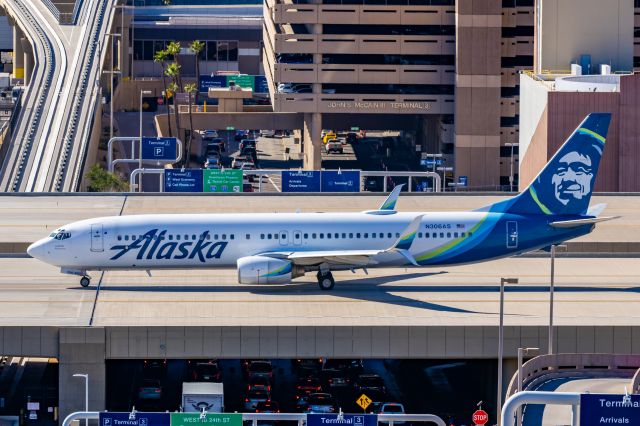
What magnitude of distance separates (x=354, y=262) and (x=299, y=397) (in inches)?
305

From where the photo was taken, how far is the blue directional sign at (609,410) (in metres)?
40.8

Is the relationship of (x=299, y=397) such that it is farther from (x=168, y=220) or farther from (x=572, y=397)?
(x=572, y=397)

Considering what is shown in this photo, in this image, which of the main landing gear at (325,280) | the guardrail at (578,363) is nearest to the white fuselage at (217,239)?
the main landing gear at (325,280)

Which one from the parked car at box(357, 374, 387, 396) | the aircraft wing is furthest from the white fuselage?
the parked car at box(357, 374, 387, 396)

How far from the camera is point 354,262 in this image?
3344 inches

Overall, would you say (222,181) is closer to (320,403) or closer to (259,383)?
(259,383)

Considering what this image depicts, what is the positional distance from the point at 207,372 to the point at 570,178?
67.9ft

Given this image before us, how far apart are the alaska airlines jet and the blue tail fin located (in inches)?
38.2

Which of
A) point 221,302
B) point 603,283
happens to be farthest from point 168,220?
point 603,283

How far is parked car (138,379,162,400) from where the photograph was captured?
80.4 metres

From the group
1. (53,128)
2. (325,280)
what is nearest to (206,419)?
(325,280)

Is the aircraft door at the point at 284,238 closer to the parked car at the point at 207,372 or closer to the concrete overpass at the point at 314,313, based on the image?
the concrete overpass at the point at 314,313

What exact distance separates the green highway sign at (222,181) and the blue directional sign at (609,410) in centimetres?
8369

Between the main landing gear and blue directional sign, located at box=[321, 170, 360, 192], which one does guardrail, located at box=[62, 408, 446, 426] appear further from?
blue directional sign, located at box=[321, 170, 360, 192]
